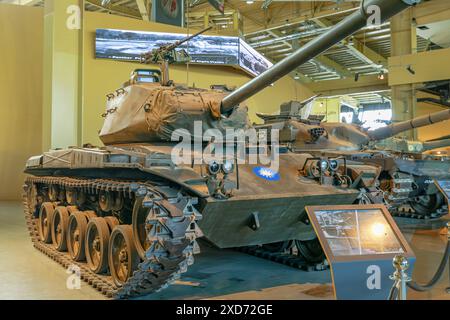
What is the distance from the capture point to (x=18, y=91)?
19.7 meters

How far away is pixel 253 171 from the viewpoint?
22.2ft

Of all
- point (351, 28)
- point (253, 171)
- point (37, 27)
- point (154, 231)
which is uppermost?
point (37, 27)

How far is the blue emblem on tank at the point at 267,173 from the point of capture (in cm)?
671

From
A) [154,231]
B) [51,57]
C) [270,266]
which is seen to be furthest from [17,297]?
[51,57]

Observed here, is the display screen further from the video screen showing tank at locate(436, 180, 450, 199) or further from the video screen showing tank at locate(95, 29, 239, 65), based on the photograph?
the video screen showing tank at locate(436, 180, 450, 199)

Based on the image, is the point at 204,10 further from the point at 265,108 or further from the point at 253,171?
the point at 253,171

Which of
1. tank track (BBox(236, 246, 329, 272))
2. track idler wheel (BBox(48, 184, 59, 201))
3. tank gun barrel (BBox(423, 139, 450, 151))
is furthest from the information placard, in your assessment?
tank gun barrel (BBox(423, 139, 450, 151))

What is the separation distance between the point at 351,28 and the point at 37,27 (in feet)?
57.6

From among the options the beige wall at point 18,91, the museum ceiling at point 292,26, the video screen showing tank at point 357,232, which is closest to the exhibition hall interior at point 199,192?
the video screen showing tank at point 357,232

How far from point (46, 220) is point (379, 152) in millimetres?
7503

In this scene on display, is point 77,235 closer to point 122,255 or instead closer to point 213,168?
point 122,255
